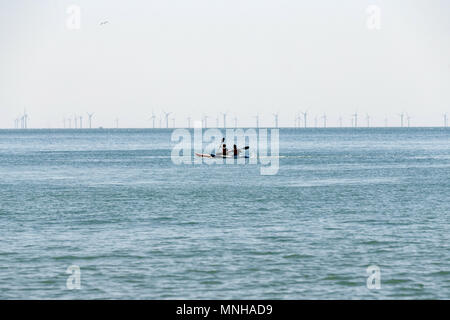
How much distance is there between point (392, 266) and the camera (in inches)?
1283

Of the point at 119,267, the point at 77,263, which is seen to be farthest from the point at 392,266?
the point at 77,263
